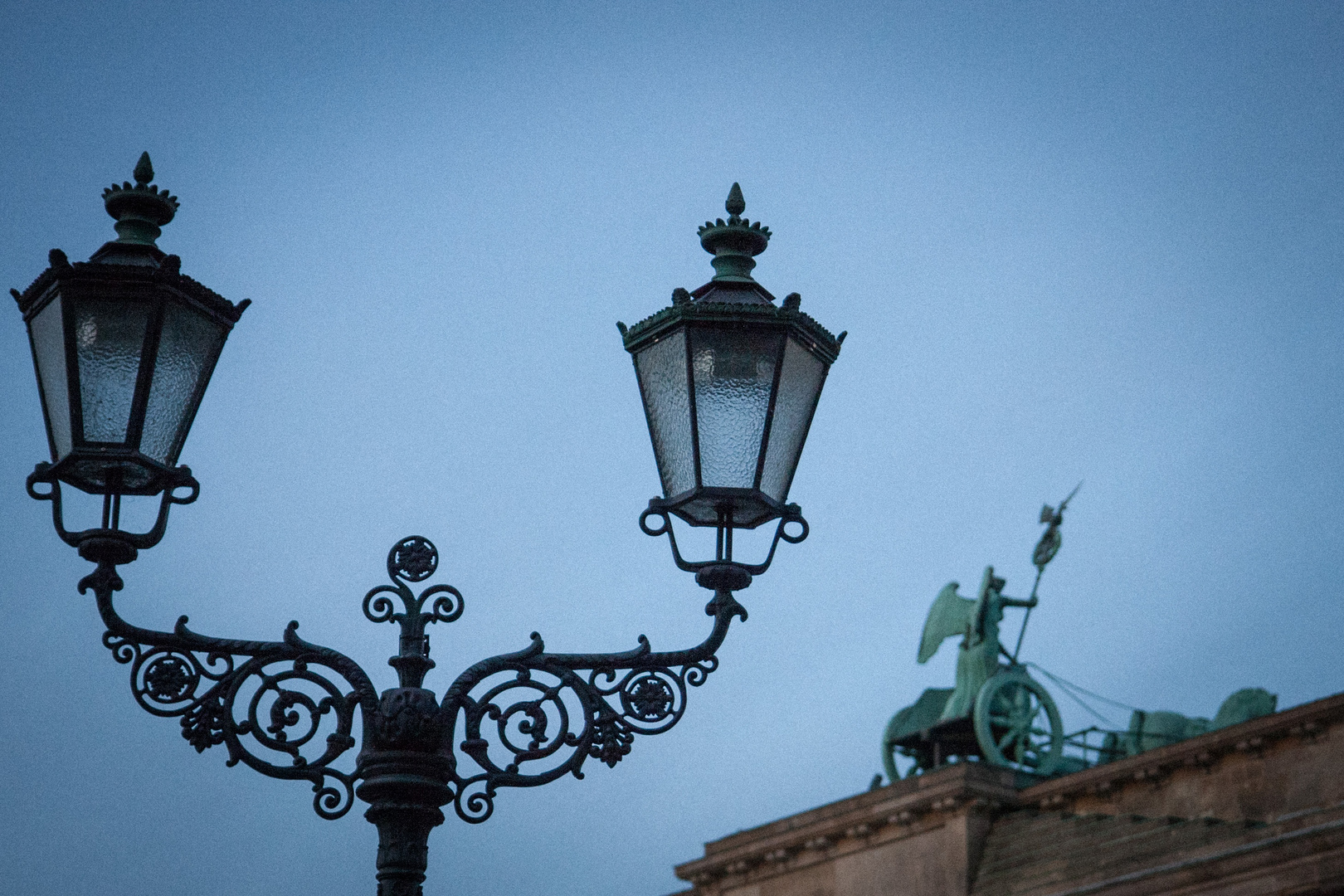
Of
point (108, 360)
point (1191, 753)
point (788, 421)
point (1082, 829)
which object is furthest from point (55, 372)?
point (1191, 753)

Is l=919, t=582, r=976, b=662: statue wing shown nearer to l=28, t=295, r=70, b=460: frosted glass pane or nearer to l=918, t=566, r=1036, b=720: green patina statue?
l=918, t=566, r=1036, b=720: green patina statue

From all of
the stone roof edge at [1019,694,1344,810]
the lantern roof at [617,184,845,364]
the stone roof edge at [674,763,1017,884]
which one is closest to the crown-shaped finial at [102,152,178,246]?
the lantern roof at [617,184,845,364]

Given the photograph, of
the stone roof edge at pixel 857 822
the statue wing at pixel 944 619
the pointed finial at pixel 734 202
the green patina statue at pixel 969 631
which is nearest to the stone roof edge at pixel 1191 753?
the stone roof edge at pixel 857 822

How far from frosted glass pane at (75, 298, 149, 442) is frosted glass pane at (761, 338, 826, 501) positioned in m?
2.12

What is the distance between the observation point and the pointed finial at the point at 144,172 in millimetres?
7465

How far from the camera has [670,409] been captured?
7.16m

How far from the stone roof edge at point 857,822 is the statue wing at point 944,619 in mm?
7756

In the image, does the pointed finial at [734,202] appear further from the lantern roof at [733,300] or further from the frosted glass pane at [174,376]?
the frosted glass pane at [174,376]

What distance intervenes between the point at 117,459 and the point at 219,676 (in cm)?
78

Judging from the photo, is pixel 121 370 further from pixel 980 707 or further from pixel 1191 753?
pixel 980 707

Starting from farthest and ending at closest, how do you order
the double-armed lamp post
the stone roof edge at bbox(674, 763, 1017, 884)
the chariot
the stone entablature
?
the chariot
the stone roof edge at bbox(674, 763, 1017, 884)
the stone entablature
the double-armed lamp post

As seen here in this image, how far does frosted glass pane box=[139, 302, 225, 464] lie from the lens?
6797 mm

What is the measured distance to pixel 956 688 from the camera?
4125 centimetres

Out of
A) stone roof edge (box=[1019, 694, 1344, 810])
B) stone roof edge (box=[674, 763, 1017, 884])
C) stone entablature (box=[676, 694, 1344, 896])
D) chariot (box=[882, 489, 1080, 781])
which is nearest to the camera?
stone entablature (box=[676, 694, 1344, 896])
